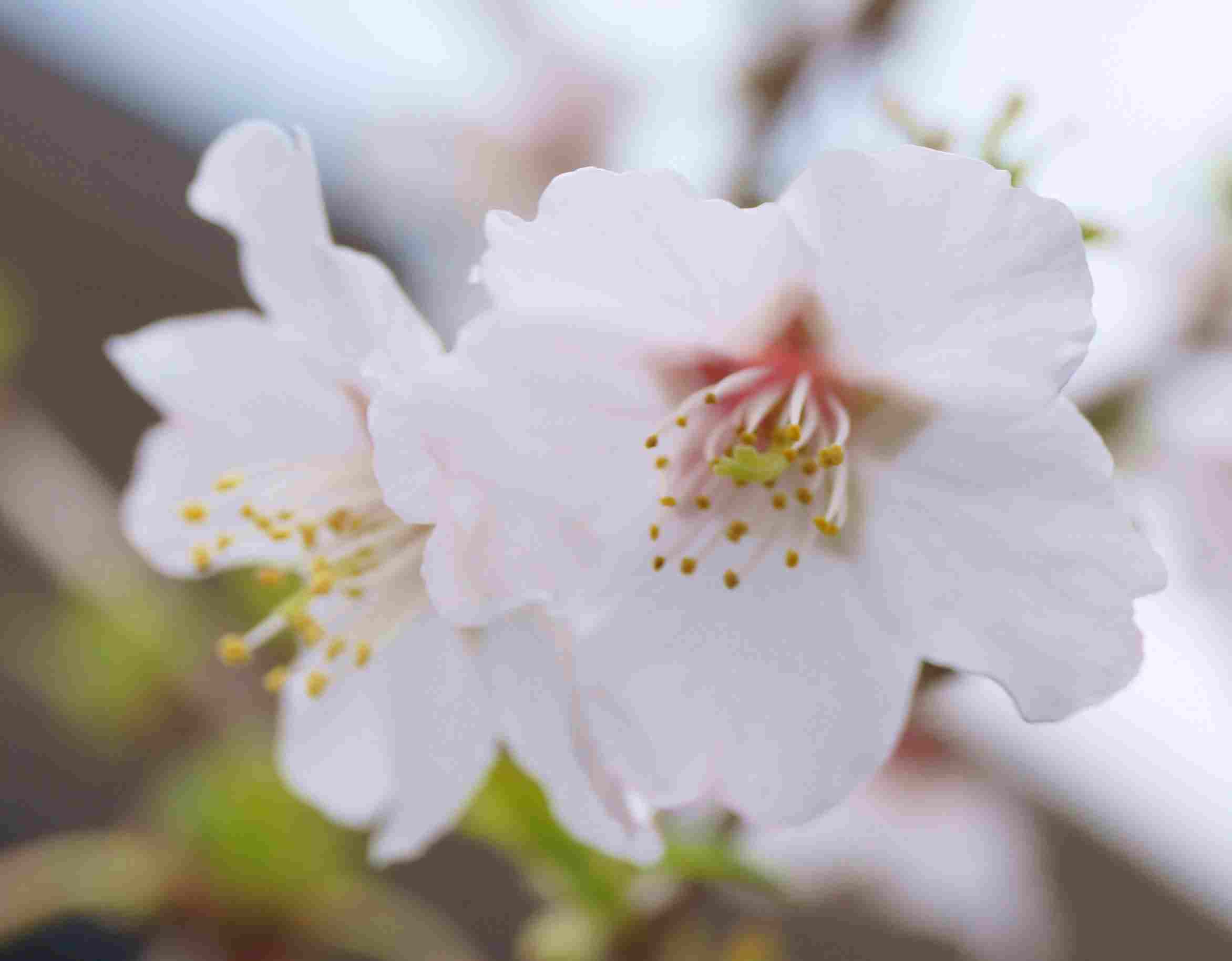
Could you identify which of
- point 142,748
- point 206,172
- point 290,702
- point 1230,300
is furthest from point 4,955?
point 1230,300

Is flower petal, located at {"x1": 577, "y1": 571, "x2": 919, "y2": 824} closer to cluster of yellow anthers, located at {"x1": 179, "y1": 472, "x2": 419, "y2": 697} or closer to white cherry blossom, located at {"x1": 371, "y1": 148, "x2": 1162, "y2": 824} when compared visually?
white cherry blossom, located at {"x1": 371, "y1": 148, "x2": 1162, "y2": 824}

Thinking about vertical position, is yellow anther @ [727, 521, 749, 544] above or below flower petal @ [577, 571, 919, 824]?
above

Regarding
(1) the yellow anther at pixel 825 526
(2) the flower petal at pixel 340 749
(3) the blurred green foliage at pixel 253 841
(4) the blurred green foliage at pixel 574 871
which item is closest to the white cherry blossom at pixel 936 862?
(3) the blurred green foliage at pixel 253 841

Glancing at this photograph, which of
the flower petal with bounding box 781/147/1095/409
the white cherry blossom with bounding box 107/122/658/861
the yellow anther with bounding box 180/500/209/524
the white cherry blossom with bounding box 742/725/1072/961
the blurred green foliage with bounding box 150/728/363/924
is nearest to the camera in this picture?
the flower petal with bounding box 781/147/1095/409

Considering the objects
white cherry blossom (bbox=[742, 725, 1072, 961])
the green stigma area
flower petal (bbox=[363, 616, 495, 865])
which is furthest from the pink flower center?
white cherry blossom (bbox=[742, 725, 1072, 961])

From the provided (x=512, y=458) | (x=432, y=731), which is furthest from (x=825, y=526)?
(x=432, y=731)

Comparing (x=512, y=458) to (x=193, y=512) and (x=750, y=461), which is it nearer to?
(x=750, y=461)
